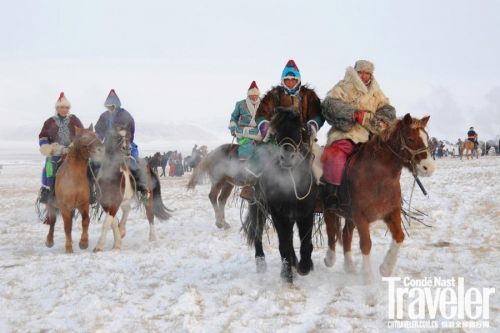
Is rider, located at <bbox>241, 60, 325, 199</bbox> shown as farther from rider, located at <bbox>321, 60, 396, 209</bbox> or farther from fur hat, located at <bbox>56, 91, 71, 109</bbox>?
fur hat, located at <bbox>56, 91, 71, 109</bbox>

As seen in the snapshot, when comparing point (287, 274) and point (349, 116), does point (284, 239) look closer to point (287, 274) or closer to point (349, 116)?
point (287, 274)

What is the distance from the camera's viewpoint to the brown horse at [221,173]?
1041 centimetres

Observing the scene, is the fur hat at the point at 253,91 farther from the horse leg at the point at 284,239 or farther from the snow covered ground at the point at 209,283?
the horse leg at the point at 284,239

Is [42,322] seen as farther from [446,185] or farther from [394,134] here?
[446,185]

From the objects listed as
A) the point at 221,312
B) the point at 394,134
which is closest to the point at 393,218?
the point at 394,134

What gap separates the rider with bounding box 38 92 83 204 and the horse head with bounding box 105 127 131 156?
1.12m

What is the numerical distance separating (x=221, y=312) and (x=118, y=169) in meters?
4.76

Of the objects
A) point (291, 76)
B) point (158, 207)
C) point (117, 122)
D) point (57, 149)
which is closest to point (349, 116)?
point (291, 76)

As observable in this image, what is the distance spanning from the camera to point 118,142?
28.0 ft

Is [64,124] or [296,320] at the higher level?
[64,124]

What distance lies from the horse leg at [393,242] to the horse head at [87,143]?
5.00 meters

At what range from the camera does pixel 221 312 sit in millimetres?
4727

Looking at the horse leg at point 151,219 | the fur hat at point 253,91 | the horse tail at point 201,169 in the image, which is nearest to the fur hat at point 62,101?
the horse leg at point 151,219

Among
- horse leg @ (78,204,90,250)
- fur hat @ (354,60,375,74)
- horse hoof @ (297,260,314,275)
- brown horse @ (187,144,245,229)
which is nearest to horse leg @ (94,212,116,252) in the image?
horse leg @ (78,204,90,250)
